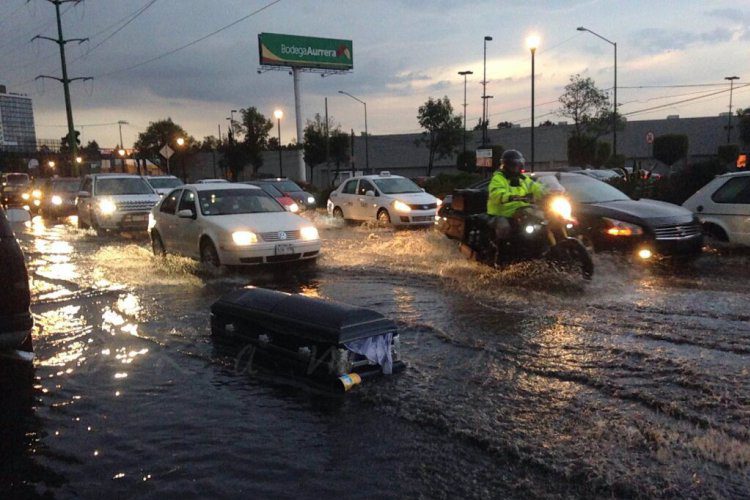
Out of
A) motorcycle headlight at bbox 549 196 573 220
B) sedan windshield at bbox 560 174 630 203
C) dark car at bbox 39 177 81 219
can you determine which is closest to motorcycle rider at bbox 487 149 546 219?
motorcycle headlight at bbox 549 196 573 220

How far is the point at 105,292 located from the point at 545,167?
5962 centimetres

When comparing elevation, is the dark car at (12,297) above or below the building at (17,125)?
below

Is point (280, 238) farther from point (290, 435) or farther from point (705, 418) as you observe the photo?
point (705, 418)

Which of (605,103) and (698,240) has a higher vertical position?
(605,103)

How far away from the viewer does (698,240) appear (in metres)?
9.91

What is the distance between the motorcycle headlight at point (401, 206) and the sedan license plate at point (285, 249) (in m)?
7.37

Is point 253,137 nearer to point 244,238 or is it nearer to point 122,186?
point 122,186

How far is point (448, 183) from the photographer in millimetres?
24422

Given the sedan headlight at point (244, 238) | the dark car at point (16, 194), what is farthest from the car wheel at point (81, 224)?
the dark car at point (16, 194)

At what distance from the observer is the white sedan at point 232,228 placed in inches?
400

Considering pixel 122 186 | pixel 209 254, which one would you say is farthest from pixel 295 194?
pixel 209 254

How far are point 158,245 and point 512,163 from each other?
7358mm

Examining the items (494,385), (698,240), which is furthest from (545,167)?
(494,385)

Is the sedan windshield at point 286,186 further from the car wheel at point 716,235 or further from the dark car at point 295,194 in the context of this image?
the car wheel at point 716,235
